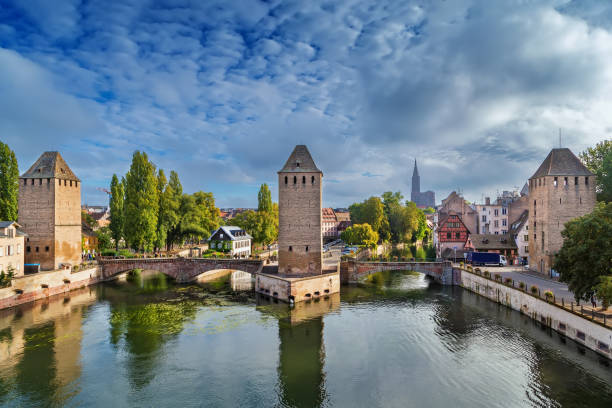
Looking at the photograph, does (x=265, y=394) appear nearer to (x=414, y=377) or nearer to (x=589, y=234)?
(x=414, y=377)

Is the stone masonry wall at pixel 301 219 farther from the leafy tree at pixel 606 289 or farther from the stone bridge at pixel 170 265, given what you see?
the leafy tree at pixel 606 289

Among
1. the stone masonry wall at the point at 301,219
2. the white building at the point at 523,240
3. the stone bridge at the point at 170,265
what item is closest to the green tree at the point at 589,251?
the stone masonry wall at the point at 301,219

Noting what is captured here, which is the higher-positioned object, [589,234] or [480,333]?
[589,234]

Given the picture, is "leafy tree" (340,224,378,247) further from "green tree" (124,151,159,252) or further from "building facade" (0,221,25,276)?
"building facade" (0,221,25,276)

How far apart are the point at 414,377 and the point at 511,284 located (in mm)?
18738

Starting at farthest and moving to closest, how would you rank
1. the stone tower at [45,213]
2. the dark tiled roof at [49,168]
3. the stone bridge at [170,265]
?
the stone bridge at [170,265] < the dark tiled roof at [49,168] < the stone tower at [45,213]

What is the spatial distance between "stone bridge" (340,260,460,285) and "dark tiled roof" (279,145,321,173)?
543 inches

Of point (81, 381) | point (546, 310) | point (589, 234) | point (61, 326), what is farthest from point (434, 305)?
point (61, 326)

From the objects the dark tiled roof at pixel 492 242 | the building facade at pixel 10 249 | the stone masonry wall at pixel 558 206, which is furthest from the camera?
the dark tiled roof at pixel 492 242

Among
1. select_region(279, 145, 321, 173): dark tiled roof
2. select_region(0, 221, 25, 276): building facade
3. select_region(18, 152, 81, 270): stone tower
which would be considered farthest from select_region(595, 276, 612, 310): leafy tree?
select_region(18, 152, 81, 270): stone tower

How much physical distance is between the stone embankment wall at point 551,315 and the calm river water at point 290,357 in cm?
72

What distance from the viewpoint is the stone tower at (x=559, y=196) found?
3734 centimetres

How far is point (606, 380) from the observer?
750 inches

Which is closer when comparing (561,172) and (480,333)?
(480,333)
